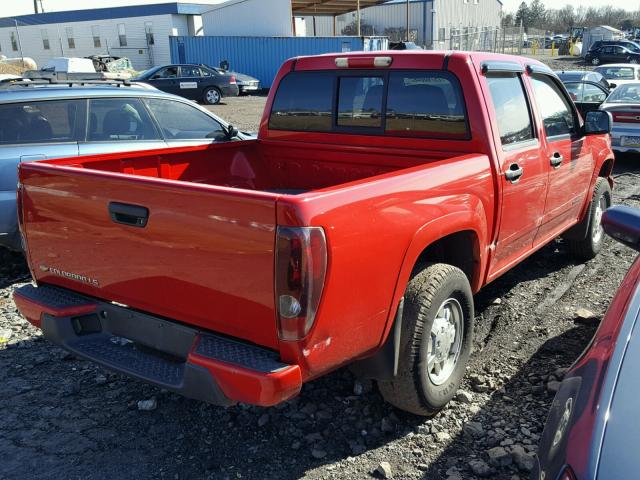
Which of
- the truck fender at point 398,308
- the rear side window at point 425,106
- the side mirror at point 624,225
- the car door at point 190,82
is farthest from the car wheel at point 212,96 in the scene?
the side mirror at point 624,225

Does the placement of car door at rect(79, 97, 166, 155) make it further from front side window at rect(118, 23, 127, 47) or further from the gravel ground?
front side window at rect(118, 23, 127, 47)

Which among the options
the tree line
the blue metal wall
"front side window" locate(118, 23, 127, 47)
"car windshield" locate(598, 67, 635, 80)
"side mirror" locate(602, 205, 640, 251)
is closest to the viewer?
"side mirror" locate(602, 205, 640, 251)

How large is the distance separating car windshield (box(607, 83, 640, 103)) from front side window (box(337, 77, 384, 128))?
8.72m

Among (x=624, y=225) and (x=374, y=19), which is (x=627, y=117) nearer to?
(x=624, y=225)

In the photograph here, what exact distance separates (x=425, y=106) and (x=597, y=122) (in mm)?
1815

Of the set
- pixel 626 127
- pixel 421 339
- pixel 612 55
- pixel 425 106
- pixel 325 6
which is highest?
pixel 325 6

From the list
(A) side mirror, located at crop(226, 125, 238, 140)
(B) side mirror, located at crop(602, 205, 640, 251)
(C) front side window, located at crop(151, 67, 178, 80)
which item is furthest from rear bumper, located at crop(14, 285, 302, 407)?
(C) front side window, located at crop(151, 67, 178, 80)

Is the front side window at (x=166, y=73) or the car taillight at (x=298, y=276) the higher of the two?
the front side window at (x=166, y=73)

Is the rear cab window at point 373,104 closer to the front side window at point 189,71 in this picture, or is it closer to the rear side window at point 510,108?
the rear side window at point 510,108

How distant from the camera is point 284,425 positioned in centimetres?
319

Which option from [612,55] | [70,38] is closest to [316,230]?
[612,55]

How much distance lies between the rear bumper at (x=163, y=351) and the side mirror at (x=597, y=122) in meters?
3.63

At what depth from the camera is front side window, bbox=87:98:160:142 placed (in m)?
5.62

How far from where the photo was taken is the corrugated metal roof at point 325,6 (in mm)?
31703
